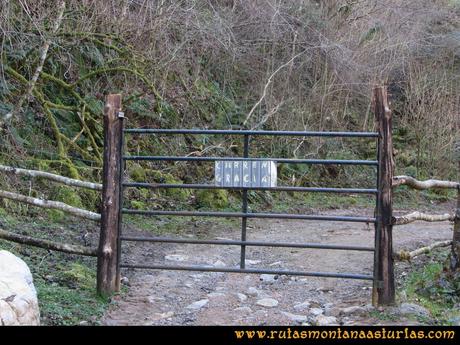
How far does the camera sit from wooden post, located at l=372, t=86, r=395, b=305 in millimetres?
5152

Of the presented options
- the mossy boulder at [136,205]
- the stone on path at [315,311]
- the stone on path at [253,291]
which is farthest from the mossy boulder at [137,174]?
the stone on path at [315,311]

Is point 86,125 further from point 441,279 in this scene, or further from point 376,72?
point 376,72

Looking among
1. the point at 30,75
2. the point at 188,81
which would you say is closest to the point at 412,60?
the point at 188,81

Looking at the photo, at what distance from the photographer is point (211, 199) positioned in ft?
34.9

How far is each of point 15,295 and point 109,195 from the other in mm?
1527

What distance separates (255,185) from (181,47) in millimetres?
5328

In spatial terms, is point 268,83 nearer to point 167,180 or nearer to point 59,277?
point 167,180

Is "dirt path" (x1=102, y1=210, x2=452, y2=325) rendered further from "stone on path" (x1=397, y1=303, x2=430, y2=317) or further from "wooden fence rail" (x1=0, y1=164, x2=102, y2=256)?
"wooden fence rail" (x1=0, y1=164, x2=102, y2=256)

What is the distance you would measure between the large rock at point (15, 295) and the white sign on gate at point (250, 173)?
195 centimetres

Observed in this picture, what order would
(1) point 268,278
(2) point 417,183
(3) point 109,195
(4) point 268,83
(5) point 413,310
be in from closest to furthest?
(5) point 413,310, (3) point 109,195, (2) point 417,183, (1) point 268,278, (4) point 268,83

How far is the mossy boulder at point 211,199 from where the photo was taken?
34.8ft

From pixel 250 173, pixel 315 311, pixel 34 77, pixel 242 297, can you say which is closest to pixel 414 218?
pixel 315 311

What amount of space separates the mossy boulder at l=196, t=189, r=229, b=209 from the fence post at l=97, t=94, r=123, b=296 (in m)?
5.20

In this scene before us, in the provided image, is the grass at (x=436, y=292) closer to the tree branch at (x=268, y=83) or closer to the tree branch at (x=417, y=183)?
the tree branch at (x=417, y=183)
